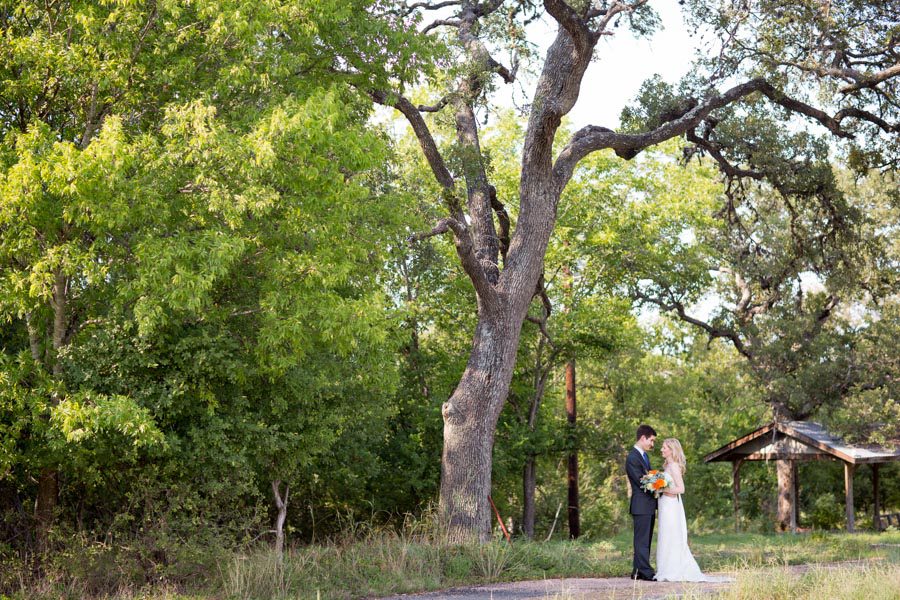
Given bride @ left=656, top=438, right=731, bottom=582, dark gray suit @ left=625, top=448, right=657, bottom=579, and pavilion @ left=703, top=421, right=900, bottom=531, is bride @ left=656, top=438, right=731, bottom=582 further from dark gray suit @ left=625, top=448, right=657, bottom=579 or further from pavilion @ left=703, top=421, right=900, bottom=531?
pavilion @ left=703, top=421, right=900, bottom=531

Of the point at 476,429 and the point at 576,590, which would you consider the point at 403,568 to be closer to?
the point at 576,590

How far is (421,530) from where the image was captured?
1636 cm

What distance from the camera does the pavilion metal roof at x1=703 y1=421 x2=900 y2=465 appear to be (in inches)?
1195

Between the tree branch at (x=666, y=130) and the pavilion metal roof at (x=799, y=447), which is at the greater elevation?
the tree branch at (x=666, y=130)

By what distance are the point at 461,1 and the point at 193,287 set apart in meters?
11.6

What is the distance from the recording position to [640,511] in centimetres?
1184

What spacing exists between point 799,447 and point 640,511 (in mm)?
22692

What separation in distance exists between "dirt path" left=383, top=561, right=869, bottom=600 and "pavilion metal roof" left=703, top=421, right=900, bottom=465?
2114cm

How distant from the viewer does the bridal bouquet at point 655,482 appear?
11695 mm

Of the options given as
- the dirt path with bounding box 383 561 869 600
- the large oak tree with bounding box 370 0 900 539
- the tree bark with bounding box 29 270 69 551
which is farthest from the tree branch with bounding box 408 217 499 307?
the tree bark with bounding box 29 270 69 551

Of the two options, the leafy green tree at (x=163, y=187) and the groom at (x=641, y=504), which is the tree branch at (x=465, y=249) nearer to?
the leafy green tree at (x=163, y=187)

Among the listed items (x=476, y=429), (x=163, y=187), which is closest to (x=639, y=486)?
(x=476, y=429)

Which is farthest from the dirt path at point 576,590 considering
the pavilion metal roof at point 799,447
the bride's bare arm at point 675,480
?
the pavilion metal roof at point 799,447

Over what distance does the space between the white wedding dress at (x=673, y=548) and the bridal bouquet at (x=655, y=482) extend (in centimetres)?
24
